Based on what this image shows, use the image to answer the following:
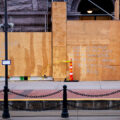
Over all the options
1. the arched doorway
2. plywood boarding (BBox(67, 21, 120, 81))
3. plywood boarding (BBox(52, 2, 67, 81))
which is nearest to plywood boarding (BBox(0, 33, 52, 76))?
plywood boarding (BBox(52, 2, 67, 81))

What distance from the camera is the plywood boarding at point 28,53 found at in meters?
16.1

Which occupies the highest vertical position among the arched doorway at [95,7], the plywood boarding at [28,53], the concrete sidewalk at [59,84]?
the arched doorway at [95,7]

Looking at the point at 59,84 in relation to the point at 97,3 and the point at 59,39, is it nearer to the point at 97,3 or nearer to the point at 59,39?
the point at 59,39

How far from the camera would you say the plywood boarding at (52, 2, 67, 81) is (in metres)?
15.7

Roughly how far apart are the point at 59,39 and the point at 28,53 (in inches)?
73.7

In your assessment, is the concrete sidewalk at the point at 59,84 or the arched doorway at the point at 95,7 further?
the arched doorway at the point at 95,7

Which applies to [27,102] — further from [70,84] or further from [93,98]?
[70,84]

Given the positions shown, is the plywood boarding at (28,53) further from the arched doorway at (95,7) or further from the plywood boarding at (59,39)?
the arched doorway at (95,7)

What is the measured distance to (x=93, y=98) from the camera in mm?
10586

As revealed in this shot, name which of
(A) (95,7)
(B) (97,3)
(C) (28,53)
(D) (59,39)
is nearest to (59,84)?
(D) (59,39)

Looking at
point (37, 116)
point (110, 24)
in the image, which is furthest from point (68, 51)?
point (37, 116)

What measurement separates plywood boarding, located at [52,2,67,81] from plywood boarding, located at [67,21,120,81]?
0.32 m

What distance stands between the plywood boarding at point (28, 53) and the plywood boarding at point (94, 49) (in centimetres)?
133

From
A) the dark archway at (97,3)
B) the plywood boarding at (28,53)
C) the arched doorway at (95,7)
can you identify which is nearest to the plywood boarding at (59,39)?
the plywood boarding at (28,53)
